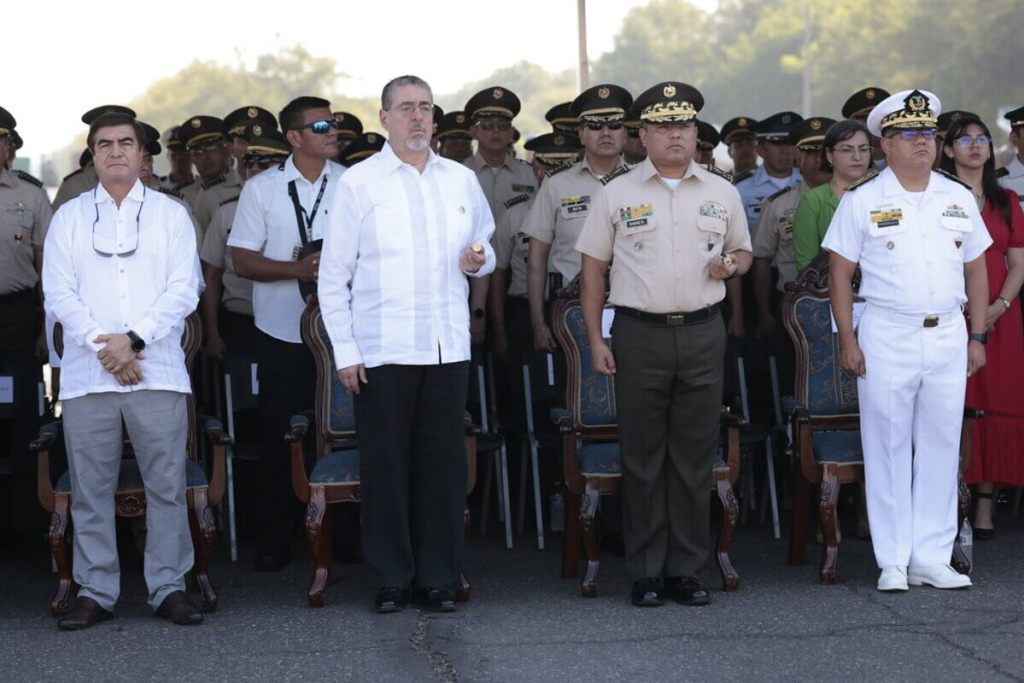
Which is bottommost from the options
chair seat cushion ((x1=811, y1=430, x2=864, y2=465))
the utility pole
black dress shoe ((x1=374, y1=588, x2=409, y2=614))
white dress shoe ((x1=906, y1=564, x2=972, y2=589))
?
white dress shoe ((x1=906, y1=564, x2=972, y2=589))

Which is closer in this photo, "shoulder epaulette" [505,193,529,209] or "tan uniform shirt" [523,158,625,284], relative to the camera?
"tan uniform shirt" [523,158,625,284]

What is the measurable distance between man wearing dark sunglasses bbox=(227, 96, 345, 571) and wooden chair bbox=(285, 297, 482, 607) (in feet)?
0.75

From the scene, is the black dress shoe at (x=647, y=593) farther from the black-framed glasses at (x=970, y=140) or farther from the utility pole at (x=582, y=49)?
the utility pole at (x=582, y=49)

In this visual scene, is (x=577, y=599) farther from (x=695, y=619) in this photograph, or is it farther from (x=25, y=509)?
(x=25, y=509)

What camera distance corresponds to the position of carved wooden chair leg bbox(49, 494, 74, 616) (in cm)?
614

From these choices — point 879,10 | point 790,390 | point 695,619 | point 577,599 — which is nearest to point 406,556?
point 577,599

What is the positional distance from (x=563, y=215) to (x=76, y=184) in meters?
3.04

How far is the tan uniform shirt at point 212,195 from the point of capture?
9.17 meters

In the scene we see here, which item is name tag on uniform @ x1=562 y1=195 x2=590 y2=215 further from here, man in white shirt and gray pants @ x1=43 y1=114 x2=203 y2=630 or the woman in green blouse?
man in white shirt and gray pants @ x1=43 y1=114 x2=203 y2=630

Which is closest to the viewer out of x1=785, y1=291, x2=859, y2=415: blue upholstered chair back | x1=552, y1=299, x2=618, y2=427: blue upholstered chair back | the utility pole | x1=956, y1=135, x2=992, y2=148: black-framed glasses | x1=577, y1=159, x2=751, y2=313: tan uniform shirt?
x1=577, y1=159, x2=751, y2=313: tan uniform shirt

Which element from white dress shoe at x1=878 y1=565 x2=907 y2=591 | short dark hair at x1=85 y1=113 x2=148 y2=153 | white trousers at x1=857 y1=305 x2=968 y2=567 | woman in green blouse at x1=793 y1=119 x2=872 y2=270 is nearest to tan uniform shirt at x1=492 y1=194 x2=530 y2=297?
woman in green blouse at x1=793 y1=119 x2=872 y2=270

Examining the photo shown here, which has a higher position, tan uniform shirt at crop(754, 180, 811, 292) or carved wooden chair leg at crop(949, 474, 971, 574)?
tan uniform shirt at crop(754, 180, 811, 292)

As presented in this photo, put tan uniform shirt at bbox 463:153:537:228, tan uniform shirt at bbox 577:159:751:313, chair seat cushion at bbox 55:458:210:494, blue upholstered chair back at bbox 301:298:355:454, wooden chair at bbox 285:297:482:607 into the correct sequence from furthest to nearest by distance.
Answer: tan uniform shirt at bbox 463:153:537:228
blue upholstered chair back at bbox 301:298:355:454
wooden chair at bbox 285:297:482:607
chair seat cushion at bbox 55:458:210:494
tan uniform shirt at bbox 577:159:751:313

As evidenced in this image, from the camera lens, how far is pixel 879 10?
67.5ft
